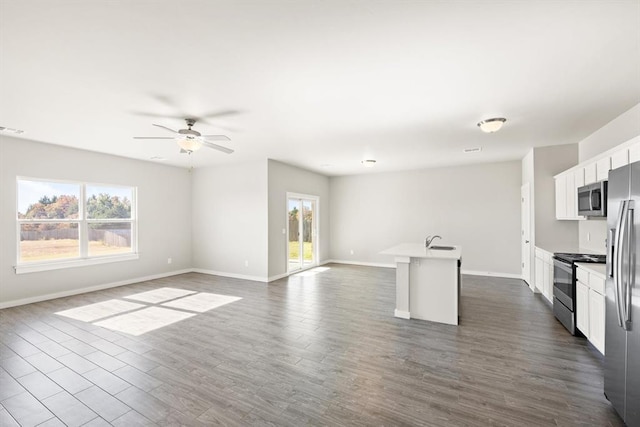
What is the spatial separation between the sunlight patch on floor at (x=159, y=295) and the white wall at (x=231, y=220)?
1464 millimetres

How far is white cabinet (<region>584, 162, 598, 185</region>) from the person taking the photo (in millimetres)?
3598

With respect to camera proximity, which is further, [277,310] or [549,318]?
[277,310]

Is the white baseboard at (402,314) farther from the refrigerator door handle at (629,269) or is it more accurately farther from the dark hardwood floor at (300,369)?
→ the refrigerator door handle at (629,269)

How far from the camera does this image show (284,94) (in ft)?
9.98

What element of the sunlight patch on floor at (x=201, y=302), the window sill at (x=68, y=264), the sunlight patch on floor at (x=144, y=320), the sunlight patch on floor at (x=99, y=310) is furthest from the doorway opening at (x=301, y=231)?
the window sill at (x=68, y=264)

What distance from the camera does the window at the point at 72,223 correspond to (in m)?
4.96

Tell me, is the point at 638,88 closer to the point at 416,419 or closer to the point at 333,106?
the point at 333,106

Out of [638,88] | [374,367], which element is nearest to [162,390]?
[374,367]

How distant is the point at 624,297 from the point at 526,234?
14.6ft

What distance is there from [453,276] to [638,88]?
2728mm

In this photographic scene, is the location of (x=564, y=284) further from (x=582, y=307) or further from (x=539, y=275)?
(x=539, y=275)

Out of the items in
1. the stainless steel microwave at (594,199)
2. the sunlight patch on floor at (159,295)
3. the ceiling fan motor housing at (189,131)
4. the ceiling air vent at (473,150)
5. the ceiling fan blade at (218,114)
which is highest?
the ceiling fan blade at (218,114)

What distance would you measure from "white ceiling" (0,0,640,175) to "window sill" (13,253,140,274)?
223cm

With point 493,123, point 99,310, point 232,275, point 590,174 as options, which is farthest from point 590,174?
point 99,310
